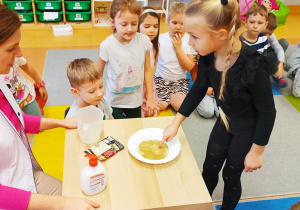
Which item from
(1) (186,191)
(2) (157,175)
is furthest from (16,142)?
(1) (186,191)

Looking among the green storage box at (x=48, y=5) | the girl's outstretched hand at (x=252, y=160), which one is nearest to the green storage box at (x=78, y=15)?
the green storage box at (x=48, y=5)

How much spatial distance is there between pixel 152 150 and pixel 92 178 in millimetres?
315

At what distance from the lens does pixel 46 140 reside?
209 cm

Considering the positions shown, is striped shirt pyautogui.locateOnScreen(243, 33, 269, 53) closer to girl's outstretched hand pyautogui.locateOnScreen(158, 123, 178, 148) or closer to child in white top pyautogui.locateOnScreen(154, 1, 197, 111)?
child in white top pyautogui.locateOnScreen(154, 1, 197, 111)

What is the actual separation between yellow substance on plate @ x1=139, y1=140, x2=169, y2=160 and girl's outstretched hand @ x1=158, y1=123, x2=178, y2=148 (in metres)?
0.02

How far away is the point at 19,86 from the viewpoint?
6.24ft

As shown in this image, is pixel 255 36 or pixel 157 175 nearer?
pixel 157 175

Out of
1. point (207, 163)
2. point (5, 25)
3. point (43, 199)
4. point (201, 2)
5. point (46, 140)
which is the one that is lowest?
point (46, 140)

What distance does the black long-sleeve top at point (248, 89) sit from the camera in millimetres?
1056

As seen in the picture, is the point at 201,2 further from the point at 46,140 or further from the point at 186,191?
the point at 46,140

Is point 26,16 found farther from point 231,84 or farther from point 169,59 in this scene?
point 231,84

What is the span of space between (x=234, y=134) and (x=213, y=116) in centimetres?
123

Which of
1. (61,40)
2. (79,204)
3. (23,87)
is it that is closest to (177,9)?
(23,87)

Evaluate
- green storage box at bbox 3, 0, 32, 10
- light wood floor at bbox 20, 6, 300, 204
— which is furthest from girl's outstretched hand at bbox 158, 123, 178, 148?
Answer: green storage box at bbox 3, 0, 32, 10
